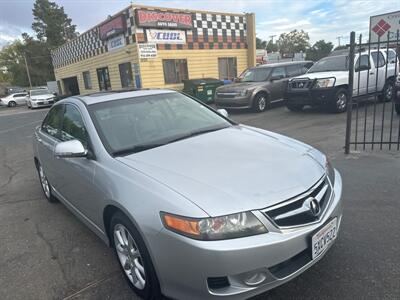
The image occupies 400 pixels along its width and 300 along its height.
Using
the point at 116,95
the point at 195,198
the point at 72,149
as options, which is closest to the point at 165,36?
the point at 116,95

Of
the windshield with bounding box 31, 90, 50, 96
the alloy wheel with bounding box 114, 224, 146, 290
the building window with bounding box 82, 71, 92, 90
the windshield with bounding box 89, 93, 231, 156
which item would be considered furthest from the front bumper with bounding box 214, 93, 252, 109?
the windshield with bounding box 31, 90, 50, 96

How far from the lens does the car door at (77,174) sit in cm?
283

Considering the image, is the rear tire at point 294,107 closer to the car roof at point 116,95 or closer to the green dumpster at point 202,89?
the green dumpster at point 202,89

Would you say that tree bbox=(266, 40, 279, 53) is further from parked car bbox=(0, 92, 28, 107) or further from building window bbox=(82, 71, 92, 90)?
building window bbox=(82, 71, 92, 90)

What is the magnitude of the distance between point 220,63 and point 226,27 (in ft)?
6.87

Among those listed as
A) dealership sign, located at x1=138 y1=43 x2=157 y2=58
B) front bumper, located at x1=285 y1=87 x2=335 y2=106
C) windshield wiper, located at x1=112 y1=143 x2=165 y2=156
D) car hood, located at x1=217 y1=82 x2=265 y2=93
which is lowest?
front bumper, located at x1=285 y1=87 x2=335 y2=106

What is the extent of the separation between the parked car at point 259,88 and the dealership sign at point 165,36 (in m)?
6.52

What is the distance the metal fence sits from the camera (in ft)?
17.1

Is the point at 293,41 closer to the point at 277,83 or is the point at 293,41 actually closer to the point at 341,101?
the point at 277,83

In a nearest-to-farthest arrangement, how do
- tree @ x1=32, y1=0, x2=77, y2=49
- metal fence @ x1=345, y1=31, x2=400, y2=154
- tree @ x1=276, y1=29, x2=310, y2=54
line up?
metal fence @ x1=345, y1=31, x2=400, y2=154, tree @ x1=32, y1=0, x2=77, y2=49, tree @ x1=276, y1=29, x2=310, y2=54

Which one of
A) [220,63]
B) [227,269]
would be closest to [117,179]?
[227,269]

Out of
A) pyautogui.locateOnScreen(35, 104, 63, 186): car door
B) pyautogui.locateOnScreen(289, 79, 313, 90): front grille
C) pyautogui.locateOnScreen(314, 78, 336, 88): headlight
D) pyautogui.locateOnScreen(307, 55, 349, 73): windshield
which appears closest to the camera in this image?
pyautogui.locateOnScreen(35, 104, 63, 186): car door

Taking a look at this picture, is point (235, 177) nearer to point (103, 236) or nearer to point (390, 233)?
point (103, 236)

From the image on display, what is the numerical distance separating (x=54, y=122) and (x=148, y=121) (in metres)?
1.57
